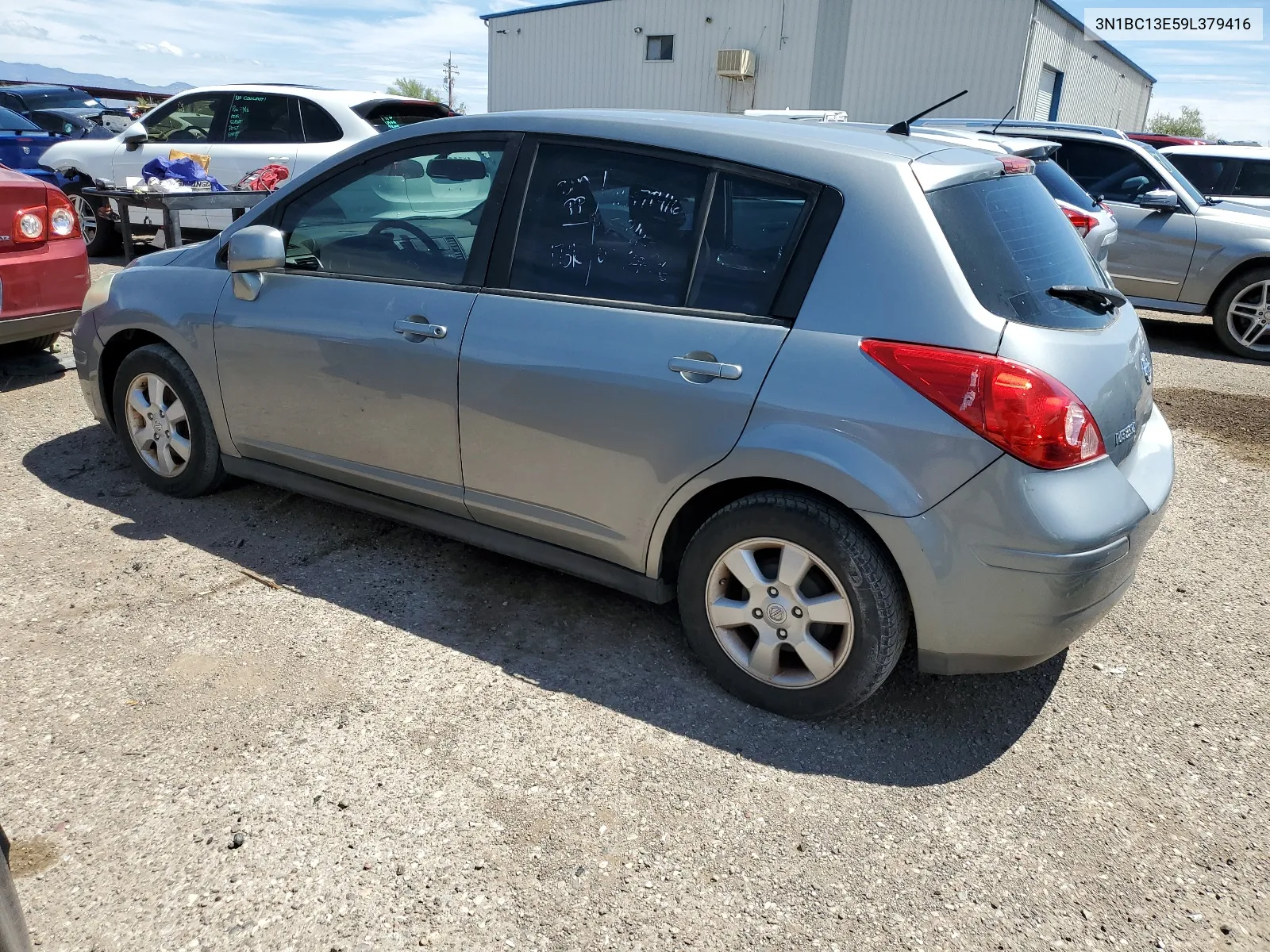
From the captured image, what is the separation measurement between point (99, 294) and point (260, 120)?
558 centimetres

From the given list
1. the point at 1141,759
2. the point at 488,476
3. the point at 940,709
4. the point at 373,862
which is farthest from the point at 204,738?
the point at 1141,759

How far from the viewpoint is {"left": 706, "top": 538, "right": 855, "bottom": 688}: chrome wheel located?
2904 millimetres

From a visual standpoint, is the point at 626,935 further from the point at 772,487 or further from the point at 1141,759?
the point at 1141,759

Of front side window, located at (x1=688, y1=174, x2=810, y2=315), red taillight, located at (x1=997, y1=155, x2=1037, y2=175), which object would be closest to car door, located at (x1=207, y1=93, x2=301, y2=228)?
front side window, located at (x1=688, y1=174, x2=810, y2=315)

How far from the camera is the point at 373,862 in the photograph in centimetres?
244

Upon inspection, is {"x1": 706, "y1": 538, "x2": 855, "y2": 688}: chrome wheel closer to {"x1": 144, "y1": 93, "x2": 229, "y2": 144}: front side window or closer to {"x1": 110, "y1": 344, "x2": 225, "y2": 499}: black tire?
{"x1": 110, "y1": 344, "x2": 225, "y2": 499}: black tire

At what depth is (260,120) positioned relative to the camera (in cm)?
945

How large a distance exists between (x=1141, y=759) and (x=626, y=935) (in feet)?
5.63

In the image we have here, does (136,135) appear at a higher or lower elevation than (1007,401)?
higher

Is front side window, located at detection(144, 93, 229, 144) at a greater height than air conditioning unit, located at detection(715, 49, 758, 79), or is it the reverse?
air conditioning unit, located at detection(715, 49, 758, 79)

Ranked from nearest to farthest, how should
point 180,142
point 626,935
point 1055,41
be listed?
point 626,935 < point 180,142 < point 1055,41

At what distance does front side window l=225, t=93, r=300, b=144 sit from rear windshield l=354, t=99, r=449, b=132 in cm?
72

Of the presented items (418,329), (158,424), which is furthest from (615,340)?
(158,424)

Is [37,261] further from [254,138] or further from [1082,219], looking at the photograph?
[1082,219]
